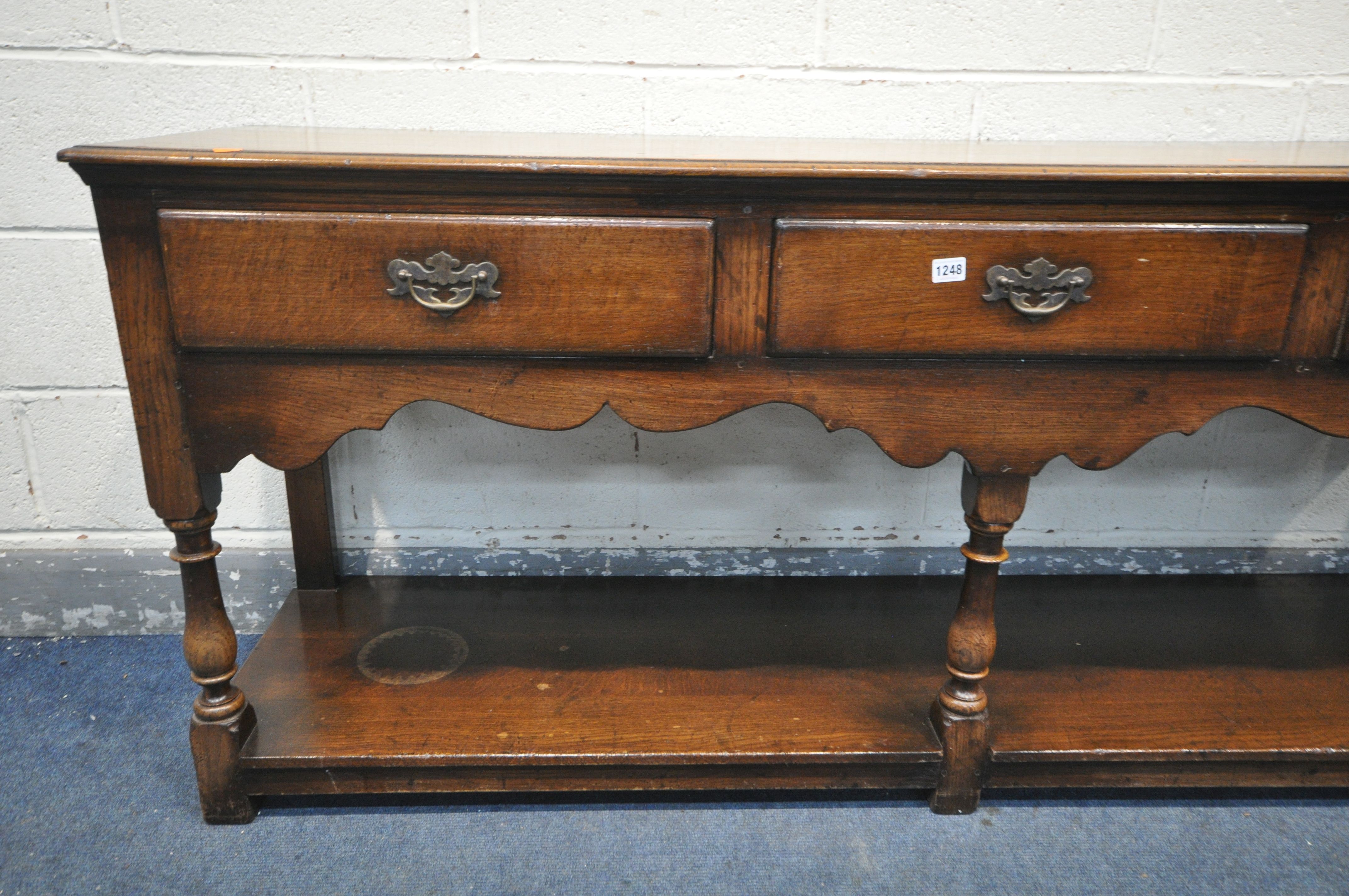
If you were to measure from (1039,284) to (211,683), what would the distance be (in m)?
1.13

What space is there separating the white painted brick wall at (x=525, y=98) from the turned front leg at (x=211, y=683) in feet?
1.76

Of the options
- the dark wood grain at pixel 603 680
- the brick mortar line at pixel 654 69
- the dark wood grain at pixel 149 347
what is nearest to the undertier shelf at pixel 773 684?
the dark wood grain at pixel 603 680

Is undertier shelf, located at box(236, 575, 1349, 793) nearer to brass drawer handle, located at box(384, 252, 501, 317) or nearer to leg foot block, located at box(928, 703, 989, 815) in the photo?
leg foot block, located at box(928, 703, 989, 815)

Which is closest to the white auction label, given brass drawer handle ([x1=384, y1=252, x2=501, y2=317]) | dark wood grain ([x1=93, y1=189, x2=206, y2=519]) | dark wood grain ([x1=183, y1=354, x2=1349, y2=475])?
dark wood grain ([x1=183, y1=354, x2=1349, y2=475])

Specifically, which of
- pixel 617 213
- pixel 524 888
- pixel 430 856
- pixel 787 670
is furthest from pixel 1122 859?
pixel 617 213

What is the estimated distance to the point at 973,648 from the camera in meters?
1.17

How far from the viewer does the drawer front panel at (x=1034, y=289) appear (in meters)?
0.98

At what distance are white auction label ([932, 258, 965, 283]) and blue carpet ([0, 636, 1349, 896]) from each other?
2.47 feet

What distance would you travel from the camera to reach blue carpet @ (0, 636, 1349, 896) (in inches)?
44.6

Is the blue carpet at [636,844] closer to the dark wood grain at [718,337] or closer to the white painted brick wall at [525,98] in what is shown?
the dark wood grain at [718,337]

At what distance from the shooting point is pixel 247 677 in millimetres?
1355

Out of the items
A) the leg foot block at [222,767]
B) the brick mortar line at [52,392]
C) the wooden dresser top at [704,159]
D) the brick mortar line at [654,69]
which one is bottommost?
the leg foot block at [222,767]

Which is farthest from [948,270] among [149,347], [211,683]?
[211,683]

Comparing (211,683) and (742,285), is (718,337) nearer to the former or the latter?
(742,285)
